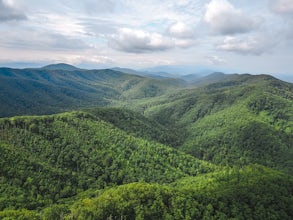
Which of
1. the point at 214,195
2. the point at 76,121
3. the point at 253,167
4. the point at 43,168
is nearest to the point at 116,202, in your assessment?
the point at 214,195

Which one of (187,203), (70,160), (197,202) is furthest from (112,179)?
(197,202)

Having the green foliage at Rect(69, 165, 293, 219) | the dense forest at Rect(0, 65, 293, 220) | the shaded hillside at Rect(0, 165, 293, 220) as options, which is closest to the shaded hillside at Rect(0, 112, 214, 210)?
the dense forest at Rect(0, 65, 293, 220)

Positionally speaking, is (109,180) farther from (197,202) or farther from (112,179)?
(197,202)

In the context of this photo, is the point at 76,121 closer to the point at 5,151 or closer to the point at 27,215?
the point at 5,151

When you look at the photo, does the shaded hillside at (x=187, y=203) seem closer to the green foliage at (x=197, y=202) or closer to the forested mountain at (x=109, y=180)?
the green foliage at (x=197, y=202)

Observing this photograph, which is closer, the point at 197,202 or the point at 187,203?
the point at 187,203

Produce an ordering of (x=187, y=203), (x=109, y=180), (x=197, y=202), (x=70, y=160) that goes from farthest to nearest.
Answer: (x=70, y=160), (x=109, y=180), (x=197, y=202), (x=187, y=203)

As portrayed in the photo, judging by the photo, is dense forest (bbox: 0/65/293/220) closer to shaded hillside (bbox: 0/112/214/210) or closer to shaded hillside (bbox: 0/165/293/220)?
shaded hillside (bbox: 0/165/293/220)

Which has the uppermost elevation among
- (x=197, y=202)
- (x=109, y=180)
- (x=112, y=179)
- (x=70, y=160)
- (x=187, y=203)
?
(x=187, y=203)
